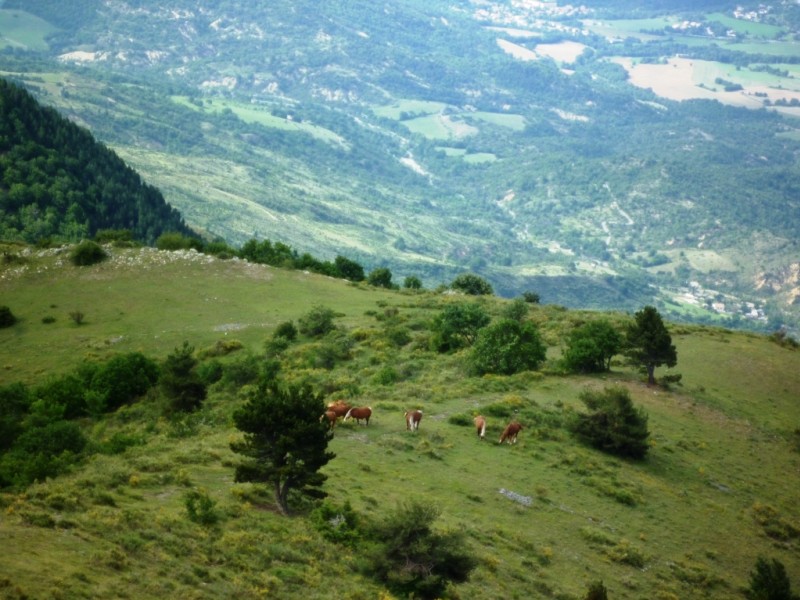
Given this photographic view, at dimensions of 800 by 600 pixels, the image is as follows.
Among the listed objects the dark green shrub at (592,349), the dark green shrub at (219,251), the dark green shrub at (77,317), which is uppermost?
the dark green shrub at (592,349)

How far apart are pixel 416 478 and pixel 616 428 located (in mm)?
12404

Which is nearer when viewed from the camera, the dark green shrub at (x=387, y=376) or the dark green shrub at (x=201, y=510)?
the dark green shrub at (x=201, y=510)

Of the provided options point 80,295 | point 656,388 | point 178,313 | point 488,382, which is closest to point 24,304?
point 80,295

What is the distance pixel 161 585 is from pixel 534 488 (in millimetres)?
18115

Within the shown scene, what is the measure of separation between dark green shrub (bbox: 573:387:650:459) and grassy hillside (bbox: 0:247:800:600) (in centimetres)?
81

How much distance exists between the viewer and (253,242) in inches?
3863

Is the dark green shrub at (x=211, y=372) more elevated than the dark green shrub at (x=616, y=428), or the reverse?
the dark green shrub at (x=616, y=428)

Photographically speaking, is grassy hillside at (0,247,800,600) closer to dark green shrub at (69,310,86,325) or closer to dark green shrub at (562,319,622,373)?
dark green shrub at (69,310,86,325)

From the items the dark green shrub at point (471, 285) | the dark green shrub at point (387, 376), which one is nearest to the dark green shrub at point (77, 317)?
the dark green shrub at point (387, 376)

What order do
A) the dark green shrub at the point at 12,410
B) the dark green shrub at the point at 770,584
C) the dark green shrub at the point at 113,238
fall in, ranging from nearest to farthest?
the dark green shrub at the point at 770,584
the dark green shrub at the point at 12,410
the dark green shrub at the point at 113,238

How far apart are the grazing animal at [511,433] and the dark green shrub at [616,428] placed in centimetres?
430

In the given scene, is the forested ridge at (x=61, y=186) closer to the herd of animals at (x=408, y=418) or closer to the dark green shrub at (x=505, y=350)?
the dark green shrub at (x=505, y=350)

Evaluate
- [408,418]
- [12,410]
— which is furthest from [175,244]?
[408,418]

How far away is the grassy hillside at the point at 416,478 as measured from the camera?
73.9 feet
